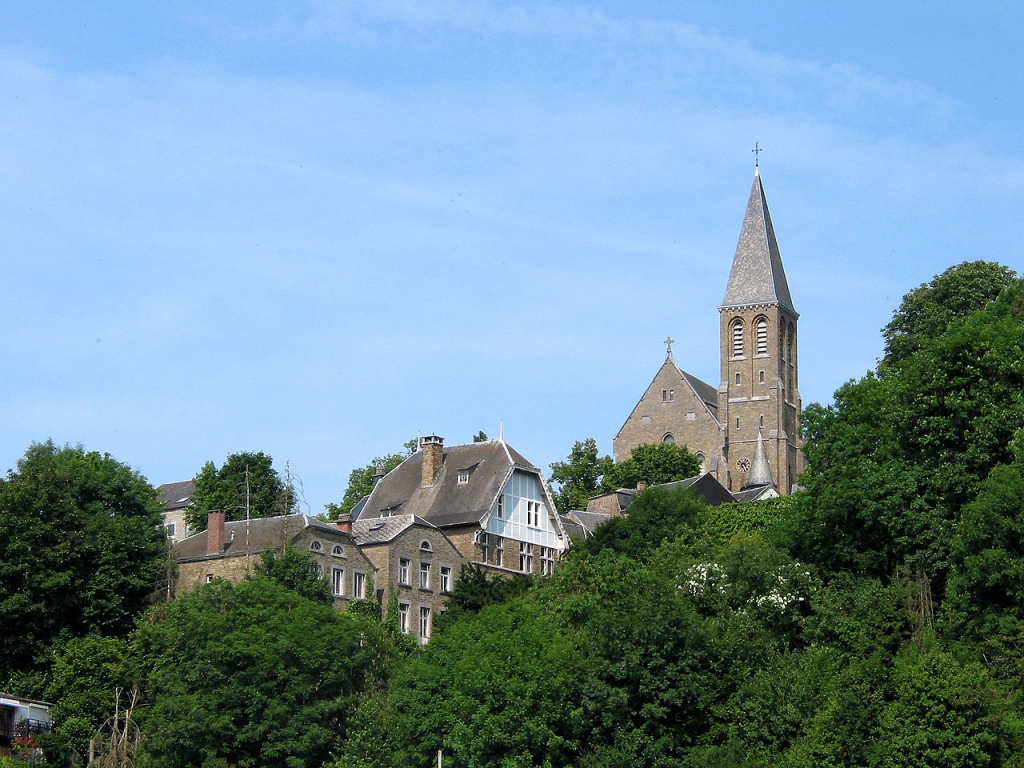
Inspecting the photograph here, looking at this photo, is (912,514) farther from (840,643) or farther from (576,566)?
(576,566)

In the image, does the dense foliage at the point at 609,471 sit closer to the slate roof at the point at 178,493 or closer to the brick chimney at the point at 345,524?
the slate roof at the point at 178,493

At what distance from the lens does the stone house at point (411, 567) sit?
6303 centimetres

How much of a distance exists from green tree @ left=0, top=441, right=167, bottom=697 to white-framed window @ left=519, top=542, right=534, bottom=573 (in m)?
14.9

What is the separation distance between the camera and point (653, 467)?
108m

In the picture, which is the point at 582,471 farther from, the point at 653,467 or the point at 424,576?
the point at 424,576

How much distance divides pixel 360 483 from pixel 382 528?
30.6 meters

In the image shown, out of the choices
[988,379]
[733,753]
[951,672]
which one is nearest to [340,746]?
[733,753]

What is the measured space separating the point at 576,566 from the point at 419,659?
22.9ft

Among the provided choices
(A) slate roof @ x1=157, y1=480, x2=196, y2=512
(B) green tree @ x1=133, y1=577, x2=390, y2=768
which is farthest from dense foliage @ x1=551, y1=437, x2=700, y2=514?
(B) green tree @ x1=133, y1=577, x2=390, y2=768

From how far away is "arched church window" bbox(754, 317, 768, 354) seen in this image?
12700 cm

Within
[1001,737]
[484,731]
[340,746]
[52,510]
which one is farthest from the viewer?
[52,510]

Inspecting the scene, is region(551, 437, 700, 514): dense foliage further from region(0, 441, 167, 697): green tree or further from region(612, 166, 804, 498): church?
region(0, 441, 167, 697): green tree

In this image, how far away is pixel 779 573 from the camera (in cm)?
5303

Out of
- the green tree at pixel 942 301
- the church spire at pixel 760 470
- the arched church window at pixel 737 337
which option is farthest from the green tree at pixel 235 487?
the arched church window at pixel 737 337
